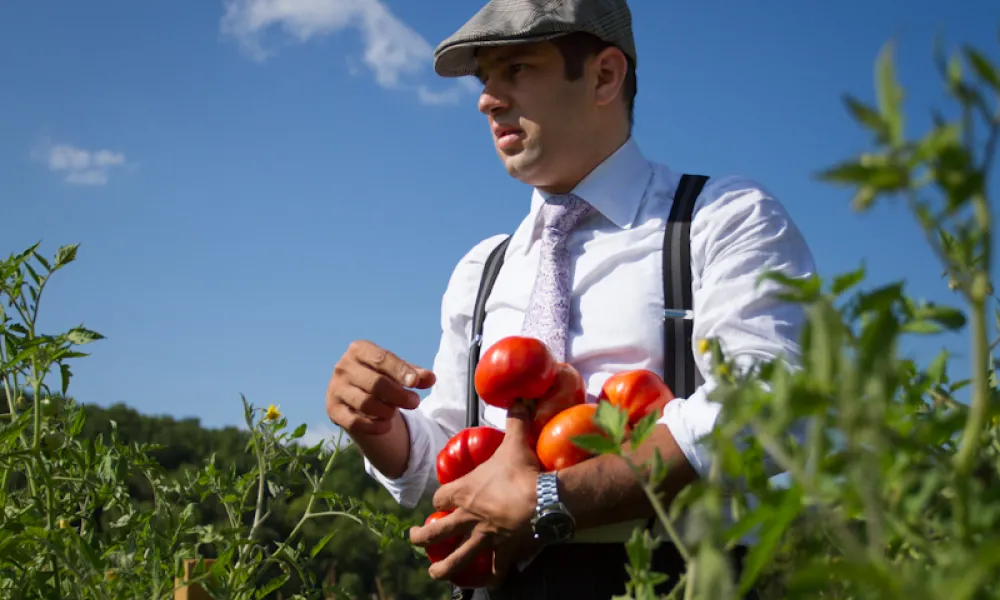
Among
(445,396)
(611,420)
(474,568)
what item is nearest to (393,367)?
(474,568)

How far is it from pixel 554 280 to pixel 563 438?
0.59m

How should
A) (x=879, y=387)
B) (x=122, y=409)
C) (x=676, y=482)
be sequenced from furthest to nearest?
(x=122, y=409) < (x=676, y=482) < (x=879, y=387)

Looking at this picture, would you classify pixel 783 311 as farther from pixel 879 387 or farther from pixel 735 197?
pixel 879 387

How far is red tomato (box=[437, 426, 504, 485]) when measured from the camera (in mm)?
1769

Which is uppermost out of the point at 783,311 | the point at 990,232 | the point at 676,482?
the point at 783,311

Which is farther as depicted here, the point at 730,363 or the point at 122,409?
the point at 122,409

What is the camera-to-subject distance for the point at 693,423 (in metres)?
1.58

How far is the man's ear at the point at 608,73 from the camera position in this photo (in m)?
2.27

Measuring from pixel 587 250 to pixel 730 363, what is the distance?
5.03 ft

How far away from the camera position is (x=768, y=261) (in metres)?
1.87

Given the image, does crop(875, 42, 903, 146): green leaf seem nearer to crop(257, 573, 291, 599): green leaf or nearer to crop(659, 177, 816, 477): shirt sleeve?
crop(659, 177, 816, 477): shirt sleeve

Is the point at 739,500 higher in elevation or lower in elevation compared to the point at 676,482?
lower

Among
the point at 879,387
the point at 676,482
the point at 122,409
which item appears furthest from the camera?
the point at 122,409

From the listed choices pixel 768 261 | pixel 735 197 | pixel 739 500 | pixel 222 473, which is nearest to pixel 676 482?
pixel 768 261
